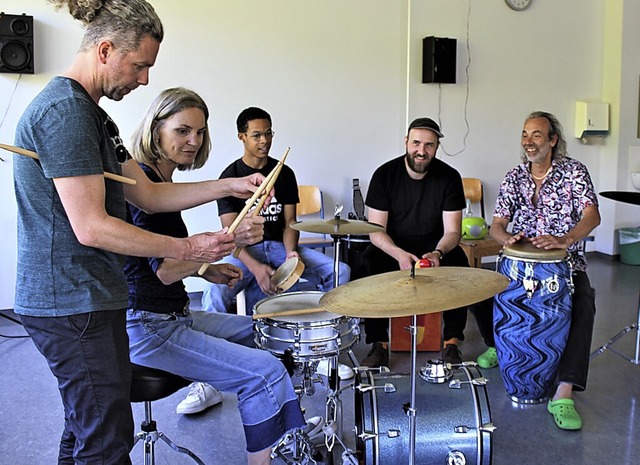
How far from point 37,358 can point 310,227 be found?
1.84 m

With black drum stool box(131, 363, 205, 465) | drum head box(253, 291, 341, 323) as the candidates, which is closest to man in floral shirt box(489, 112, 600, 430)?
drum head box(253, 291, 341, 323)

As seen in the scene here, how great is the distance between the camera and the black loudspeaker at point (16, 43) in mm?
3886

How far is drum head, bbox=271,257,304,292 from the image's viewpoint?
7.60ft

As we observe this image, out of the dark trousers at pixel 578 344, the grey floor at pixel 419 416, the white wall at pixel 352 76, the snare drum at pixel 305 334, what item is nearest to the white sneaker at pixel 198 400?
the grey floor at pixel 419 416

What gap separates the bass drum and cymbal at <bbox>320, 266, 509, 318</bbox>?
1.26 ft

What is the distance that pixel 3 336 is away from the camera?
3799mm

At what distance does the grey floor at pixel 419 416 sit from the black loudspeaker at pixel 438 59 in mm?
2442

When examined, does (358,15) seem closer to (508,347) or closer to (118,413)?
(508,347)

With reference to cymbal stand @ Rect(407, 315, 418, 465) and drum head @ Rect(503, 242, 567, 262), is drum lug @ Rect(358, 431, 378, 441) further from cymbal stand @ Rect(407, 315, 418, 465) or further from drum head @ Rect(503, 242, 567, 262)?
drum head @ Rect(503, 242, 567, 262)

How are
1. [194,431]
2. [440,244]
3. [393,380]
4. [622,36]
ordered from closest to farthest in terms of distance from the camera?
1. [393,380]
2. [194,431]
3. [440,244]
4. [622,36]

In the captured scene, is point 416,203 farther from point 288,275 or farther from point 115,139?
point 115,139

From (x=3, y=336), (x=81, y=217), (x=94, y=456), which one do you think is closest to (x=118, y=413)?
(x=94, y=456)

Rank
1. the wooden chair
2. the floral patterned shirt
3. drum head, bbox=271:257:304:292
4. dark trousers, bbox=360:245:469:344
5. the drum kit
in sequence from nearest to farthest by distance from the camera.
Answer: the drum kit → drum head, bbox=271:257:304:292 → the floral patterned shirt → dark trousers, bbox=360:245:469:344 → the wooden chair

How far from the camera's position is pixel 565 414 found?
2.58 metres
